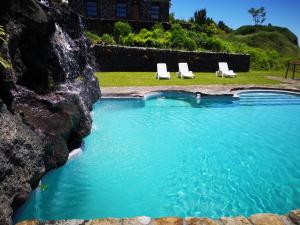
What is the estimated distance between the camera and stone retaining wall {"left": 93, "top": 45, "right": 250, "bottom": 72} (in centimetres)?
2273

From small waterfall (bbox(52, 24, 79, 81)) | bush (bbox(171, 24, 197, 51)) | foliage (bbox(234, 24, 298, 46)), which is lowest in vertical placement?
small waterfall (bbox(52, 24, 79, 81))

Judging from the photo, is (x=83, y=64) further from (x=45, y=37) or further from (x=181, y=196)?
(x=181, y=196)

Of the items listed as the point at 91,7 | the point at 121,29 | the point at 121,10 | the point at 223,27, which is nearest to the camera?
the point at 121,29

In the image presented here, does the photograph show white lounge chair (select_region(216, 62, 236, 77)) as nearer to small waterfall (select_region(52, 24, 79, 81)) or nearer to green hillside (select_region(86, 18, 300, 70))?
green hillside (select_region(86, 18, 300, 70))

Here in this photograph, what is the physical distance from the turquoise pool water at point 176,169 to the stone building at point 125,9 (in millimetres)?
20820

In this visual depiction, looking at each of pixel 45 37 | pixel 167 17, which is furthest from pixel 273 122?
pixel 167 17

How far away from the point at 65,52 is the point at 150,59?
14.8m

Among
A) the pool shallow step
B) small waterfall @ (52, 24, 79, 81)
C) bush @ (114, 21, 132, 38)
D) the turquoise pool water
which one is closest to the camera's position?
the turquoise pool water

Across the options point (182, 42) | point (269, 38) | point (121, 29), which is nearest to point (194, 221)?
point (182, 42)

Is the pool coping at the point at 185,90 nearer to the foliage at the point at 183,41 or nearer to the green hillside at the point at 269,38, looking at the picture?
the foliage at the point at 183,41

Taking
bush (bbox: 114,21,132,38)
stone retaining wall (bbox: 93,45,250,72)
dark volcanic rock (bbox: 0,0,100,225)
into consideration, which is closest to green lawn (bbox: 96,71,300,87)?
stone retaining wall (bbox: 93,45,250,72)

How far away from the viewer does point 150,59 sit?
2355cm

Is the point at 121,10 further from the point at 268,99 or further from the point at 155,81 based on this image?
the point at 268,99

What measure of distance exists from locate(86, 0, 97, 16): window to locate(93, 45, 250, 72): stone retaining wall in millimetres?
10136
